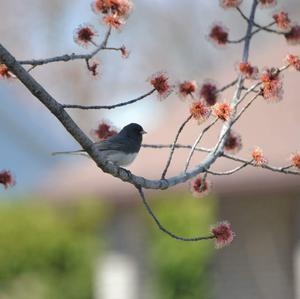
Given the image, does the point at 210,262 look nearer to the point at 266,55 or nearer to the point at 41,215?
the point at 41,215

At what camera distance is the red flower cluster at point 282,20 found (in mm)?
3865

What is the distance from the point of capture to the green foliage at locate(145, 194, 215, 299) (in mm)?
11297

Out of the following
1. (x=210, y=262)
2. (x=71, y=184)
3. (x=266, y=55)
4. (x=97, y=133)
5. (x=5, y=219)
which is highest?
(x=266, y=55)

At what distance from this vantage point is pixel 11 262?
1242 centimetres

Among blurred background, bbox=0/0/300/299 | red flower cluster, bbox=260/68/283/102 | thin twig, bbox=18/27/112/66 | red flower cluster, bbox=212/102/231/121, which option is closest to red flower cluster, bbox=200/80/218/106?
red flower cluster, bbox=260/68/283/102

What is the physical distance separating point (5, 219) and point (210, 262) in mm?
2981

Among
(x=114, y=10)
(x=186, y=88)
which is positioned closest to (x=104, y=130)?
(x=186, y=88)

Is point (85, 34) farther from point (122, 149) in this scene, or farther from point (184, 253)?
point (184, 253)

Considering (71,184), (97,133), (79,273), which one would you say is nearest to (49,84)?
(71,184)

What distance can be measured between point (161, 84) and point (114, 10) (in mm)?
300

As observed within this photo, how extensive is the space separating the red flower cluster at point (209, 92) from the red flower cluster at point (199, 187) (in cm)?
55

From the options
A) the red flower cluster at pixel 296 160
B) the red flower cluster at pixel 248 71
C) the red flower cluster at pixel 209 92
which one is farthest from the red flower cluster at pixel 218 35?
the red flower cluster at pixel 296 160

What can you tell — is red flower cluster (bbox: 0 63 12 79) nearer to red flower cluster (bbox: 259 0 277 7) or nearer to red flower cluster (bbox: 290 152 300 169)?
red flower cluster (bbox: 290 152 300 169)

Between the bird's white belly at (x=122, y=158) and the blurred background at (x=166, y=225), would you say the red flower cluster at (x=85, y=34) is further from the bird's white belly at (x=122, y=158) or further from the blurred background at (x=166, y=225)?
the blurred background at (x=166, y=225)
